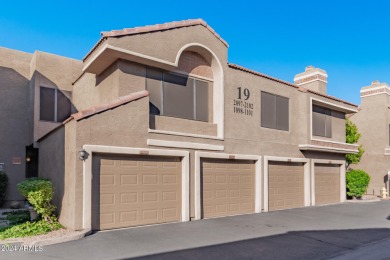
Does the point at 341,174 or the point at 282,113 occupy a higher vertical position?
the point at 282,113

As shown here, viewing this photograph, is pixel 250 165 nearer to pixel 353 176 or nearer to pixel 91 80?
pixel 91 80

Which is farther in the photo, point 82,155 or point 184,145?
point 184,145

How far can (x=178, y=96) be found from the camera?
492 inches

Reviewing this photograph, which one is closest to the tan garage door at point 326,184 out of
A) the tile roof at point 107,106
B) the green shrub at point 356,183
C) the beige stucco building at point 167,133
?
the beige stucco building at point 167,133

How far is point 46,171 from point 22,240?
13.3 feet

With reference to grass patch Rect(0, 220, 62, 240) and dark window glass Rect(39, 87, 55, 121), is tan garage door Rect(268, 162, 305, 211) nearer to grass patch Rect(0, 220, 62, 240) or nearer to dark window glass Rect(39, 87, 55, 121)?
Answer: grass patch Rect(0, 220, 62, 240)

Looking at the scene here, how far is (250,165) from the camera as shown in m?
14.3

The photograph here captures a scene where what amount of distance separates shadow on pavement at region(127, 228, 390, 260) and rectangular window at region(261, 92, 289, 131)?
627 cm

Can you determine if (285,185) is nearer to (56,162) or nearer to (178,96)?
(178,96)

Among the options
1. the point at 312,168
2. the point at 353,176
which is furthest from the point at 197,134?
the point at 353,176

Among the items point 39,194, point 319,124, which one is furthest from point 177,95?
point 319,124

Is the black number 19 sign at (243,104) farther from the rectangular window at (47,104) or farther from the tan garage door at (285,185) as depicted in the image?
the rectangular window at (47,104)

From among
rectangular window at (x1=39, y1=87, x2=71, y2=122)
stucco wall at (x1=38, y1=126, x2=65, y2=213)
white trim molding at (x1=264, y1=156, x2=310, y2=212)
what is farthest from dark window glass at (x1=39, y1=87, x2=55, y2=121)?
white trim molding at (x1=264, y1=156, x2=310, y2=212)

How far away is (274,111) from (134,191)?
834 cm
